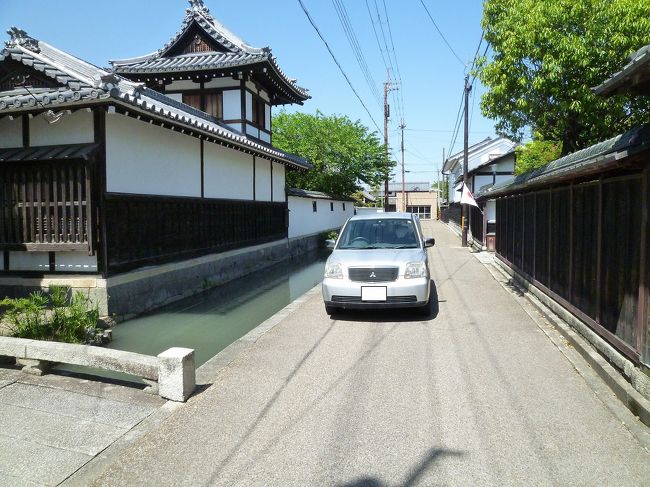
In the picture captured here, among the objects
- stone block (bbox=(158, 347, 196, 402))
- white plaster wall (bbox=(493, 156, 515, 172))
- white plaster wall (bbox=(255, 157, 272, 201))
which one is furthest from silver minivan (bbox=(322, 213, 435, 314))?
white plaster wall (bbox=(493, 156, 515, 172))

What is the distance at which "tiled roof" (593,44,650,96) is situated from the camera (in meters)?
3.36

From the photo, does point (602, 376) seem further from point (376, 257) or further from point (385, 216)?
point (385, 216)

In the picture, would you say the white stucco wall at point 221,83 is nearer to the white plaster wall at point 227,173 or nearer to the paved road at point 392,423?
the white plaster wall at point 227,173

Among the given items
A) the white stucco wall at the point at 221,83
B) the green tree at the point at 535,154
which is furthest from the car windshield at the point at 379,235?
the green tree at the point at 535,154

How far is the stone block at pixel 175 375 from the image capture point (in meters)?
4.43

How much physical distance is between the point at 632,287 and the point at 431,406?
7.34ft

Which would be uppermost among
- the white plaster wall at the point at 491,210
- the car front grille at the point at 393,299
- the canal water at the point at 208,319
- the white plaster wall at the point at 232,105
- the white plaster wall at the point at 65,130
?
the white plaster wall at the point at 232,105

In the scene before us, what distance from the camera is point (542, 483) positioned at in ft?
9.90

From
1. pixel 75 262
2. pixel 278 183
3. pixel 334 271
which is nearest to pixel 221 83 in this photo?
pixel 278 183

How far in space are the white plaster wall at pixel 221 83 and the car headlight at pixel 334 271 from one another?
38.4ft

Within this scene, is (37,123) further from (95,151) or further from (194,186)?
(194,186)

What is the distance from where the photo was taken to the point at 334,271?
7.54m

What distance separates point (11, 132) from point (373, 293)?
7303 millimetres

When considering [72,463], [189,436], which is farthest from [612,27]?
[72,463]
